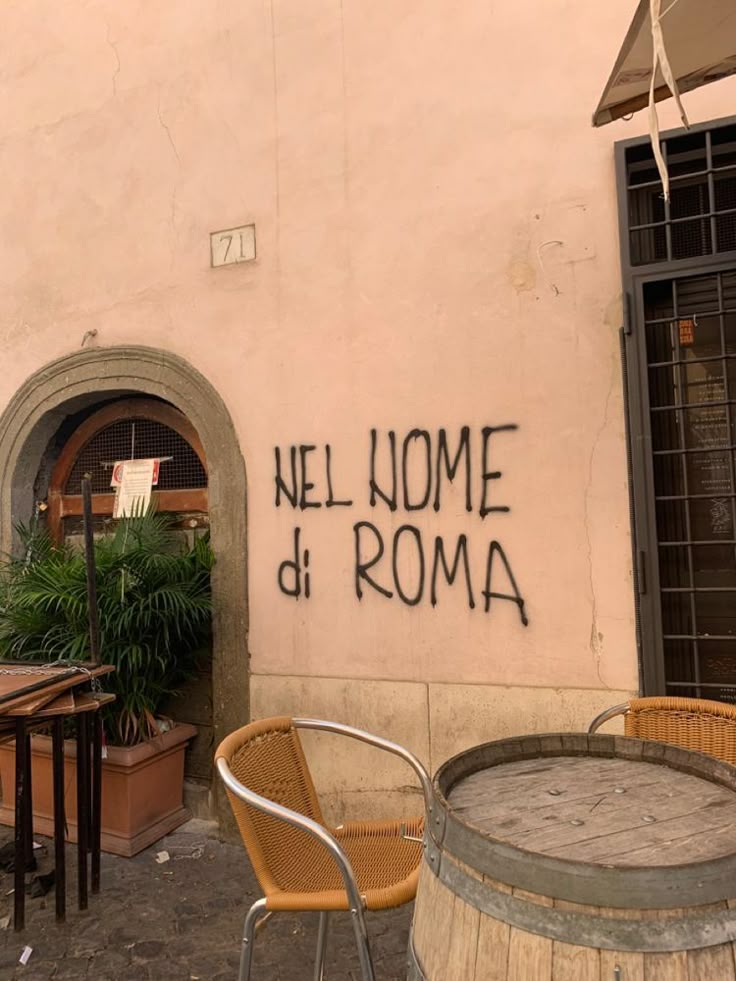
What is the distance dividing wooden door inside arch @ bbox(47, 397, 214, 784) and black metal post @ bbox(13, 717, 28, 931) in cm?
126

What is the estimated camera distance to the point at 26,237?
15.4 ft

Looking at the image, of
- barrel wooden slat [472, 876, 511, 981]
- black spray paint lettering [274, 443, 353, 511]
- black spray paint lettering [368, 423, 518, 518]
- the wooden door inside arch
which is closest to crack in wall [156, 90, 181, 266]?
the wooden door inside arch

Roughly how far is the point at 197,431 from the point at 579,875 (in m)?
3.38

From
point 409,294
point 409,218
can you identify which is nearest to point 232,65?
point 409,218

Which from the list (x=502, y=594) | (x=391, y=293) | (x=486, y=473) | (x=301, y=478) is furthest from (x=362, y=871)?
(x=391, y=293)

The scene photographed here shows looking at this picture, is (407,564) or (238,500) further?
(238,500)

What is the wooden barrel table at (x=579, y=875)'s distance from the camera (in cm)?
116

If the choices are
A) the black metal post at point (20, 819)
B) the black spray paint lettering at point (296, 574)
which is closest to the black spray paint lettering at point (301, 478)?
the black spray paint lettering at point (296, 574)

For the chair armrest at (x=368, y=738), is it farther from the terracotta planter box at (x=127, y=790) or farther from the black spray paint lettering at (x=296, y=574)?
the terracotta planter box at (x=127, y=790)

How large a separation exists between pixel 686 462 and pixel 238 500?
229 cm

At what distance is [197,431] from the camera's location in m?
4.11

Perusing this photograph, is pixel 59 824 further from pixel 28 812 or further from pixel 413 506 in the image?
pixel 413 506

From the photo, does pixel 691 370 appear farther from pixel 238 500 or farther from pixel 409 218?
pixel 238 500

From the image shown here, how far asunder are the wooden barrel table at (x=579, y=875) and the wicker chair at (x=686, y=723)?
0.75 meters
